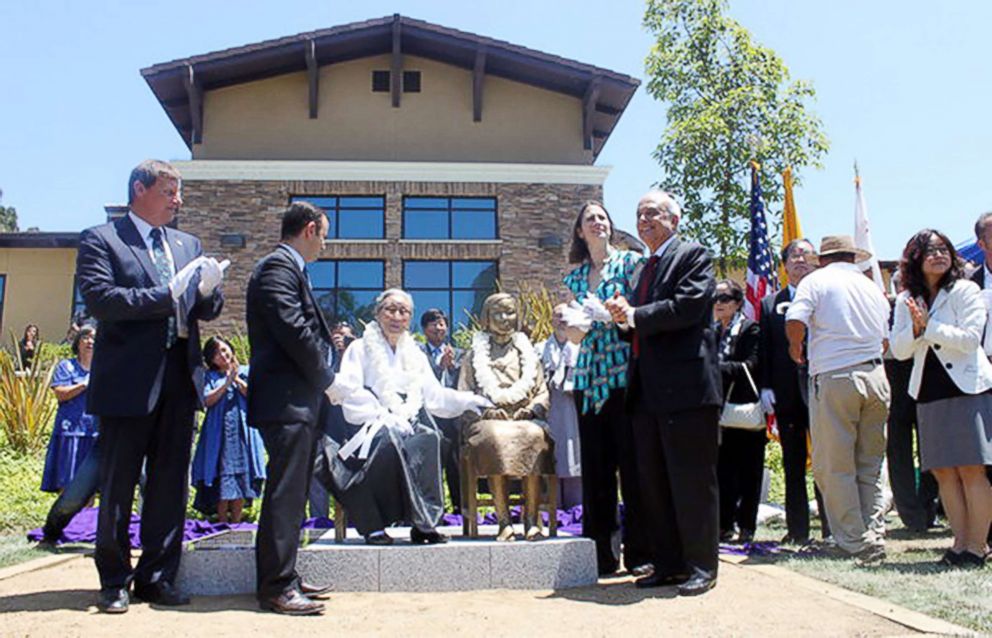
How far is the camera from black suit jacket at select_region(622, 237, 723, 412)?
14.9 feet

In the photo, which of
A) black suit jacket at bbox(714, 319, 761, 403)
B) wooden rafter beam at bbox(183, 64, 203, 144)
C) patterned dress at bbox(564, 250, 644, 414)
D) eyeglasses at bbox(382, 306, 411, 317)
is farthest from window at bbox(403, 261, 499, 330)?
patterned dress at bbox(564, 250, 644, 414)

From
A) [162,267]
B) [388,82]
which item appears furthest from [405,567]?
[388,82]

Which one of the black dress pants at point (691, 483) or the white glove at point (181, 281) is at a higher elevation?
the white glove at point (181, 281)

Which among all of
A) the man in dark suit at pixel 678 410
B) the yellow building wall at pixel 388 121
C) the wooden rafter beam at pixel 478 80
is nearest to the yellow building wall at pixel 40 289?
the yellow building wall at pixel 388 121

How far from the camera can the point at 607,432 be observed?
17.1ft

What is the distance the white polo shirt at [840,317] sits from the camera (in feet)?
17.8

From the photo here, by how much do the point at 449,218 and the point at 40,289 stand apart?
38.2 ft

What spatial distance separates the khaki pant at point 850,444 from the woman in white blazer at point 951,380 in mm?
250

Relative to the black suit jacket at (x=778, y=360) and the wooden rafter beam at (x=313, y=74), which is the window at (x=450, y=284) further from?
the black suit jacket at (x=778, y=360)

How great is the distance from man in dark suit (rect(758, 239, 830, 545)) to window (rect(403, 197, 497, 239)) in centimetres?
1408

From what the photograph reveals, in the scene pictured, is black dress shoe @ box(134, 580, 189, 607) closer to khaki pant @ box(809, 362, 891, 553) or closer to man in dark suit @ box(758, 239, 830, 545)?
khaki pant @ box(809, 362, 891, 553)

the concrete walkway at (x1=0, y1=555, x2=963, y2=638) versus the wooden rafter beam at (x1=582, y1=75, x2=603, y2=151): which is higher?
the wooden rafter beam at (x1=582, y1=75, x2=603, y2=151)

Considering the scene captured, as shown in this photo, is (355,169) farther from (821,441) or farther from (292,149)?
(821,441)

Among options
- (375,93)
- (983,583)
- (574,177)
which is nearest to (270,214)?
(375,93)
